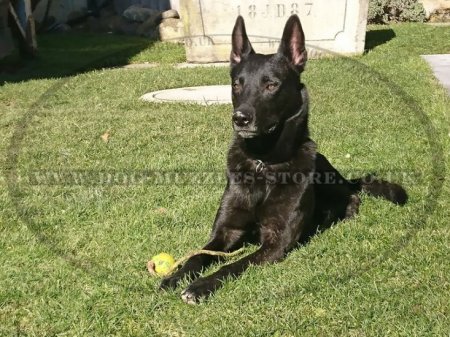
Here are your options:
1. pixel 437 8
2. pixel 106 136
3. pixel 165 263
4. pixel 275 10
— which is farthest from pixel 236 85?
pixel 437 8

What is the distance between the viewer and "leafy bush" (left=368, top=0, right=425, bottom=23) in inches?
661

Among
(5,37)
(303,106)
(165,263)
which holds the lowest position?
(5,37)

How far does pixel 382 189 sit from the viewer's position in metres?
4.60

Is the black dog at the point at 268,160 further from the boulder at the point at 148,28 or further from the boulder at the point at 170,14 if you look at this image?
the boulder at the point at 170,14

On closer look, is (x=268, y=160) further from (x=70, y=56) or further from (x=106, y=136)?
(x=70, y=56)

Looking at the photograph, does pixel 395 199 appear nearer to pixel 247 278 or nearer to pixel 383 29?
pixel 247 278

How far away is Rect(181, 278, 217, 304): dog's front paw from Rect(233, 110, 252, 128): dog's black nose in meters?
0.99

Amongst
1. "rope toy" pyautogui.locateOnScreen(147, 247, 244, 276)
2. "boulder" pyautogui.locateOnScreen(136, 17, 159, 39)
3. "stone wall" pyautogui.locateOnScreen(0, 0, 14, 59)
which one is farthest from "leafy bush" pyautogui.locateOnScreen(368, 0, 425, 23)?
"rope toy" pyautogui.locateOnScreen(147, 247, 244, 276)

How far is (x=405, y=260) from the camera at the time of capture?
3.52 metres

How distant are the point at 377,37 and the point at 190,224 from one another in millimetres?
11105

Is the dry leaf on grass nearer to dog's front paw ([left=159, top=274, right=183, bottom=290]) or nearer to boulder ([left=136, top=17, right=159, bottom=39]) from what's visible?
dog's front paw ([left=159, top=274, right=183, bottom=290])

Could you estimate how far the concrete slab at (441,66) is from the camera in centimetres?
891

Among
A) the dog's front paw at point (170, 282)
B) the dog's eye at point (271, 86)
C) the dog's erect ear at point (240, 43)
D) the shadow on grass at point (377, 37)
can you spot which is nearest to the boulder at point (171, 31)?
the shadow on grass at point (377, 37)

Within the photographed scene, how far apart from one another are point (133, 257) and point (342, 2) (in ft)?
30.8
